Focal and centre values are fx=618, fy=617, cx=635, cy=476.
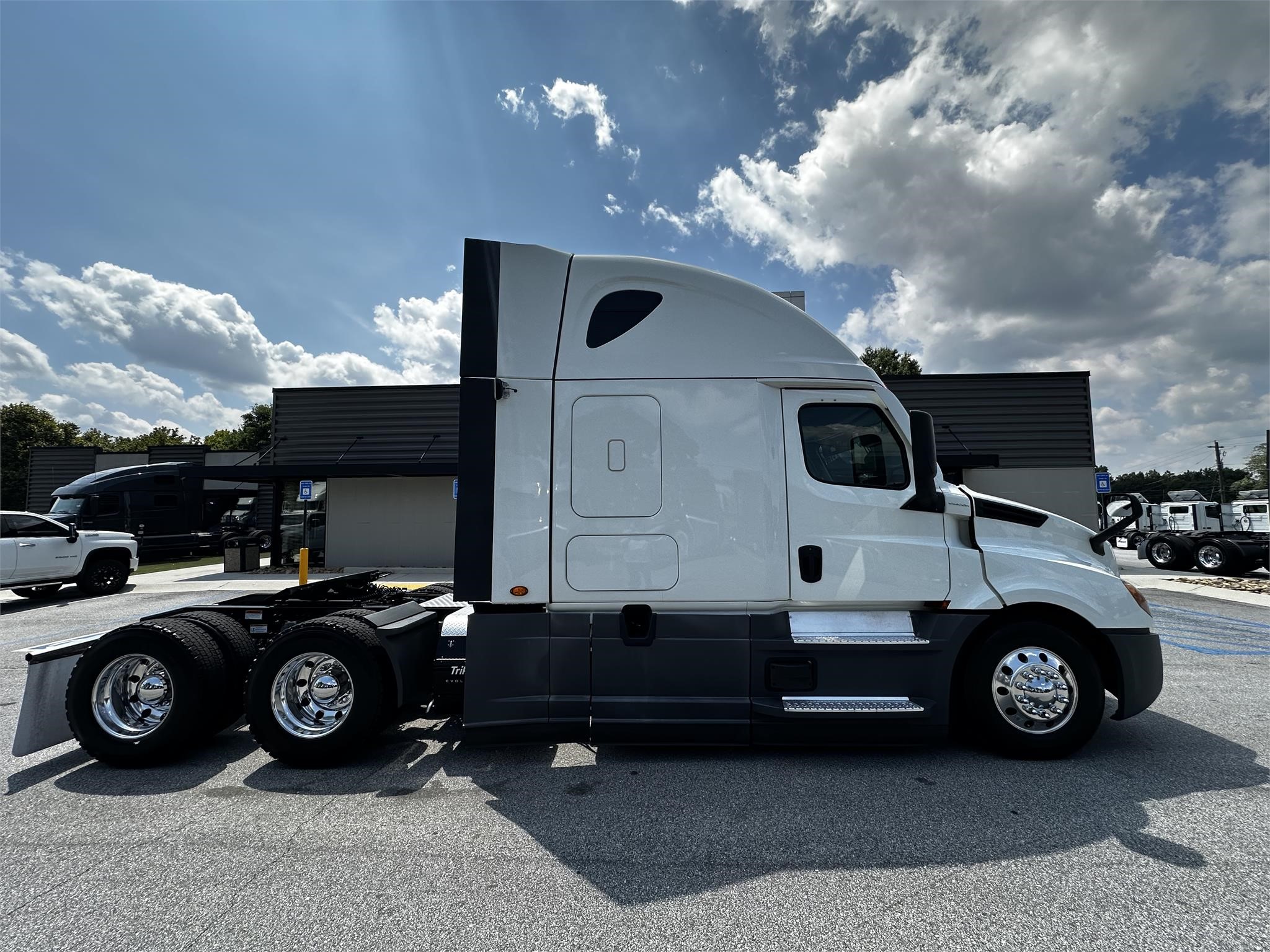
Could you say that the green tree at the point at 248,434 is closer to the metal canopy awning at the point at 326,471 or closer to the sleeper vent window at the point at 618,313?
the metal canopy awning at the point at 326,471

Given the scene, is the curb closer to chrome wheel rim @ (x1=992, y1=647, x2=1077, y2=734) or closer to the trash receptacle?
chrome wheel rim @ (x1=992, y1=647, x2=1077, y2=734)

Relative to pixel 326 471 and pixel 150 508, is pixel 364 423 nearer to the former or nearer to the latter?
pixel 326 471

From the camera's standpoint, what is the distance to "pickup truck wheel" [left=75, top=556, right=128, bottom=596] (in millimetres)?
12641

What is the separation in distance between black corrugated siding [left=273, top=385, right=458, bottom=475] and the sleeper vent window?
15202mm

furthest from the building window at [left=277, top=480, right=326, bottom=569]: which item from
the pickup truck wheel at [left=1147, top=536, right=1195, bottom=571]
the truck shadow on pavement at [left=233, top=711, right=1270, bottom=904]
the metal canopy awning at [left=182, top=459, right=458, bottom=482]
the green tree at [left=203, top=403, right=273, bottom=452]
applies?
the green tree at [left=203, top=403, right=273, bottom=452]

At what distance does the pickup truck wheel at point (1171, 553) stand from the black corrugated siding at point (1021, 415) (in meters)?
2.89

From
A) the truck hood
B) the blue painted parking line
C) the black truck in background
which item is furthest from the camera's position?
the black truck in background

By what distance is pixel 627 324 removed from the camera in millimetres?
4328

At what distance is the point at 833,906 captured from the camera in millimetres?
2584

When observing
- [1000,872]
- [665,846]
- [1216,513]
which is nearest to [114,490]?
[665,846]

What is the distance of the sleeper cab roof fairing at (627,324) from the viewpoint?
427cm

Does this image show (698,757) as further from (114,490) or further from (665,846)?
(114,490)

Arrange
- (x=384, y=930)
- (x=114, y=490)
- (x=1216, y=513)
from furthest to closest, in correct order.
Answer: (x=1216, y=513) → (x=114, y=490) → (x=384, y=930)

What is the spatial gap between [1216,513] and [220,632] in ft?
123
